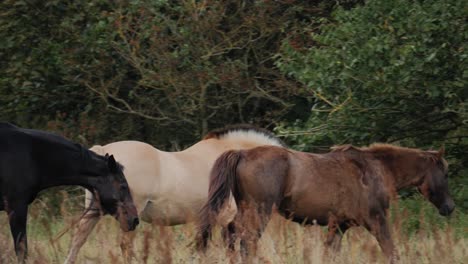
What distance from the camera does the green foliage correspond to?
10094 mm

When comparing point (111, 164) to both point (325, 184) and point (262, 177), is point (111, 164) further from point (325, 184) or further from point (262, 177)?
point (325, 184)

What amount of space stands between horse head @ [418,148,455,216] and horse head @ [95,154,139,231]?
2.54 m

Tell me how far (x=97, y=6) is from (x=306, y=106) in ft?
10.1

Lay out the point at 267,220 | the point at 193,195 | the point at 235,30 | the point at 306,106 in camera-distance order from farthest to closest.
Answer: the point at 306,106 < the point at 235,30 < the point at 193,195 < the point at 267,220

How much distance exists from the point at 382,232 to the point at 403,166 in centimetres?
77

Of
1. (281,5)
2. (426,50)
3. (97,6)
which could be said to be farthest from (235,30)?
(426,50)

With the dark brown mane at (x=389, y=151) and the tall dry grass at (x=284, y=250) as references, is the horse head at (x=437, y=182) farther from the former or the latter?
the tall dry grass at (x=284, y=250)

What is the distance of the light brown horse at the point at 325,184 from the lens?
7.97m

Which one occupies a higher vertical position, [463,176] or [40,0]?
[40,0]

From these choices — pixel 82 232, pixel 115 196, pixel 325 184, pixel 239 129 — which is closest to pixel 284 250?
pixel 325 184

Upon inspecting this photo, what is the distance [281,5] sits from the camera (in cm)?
1286

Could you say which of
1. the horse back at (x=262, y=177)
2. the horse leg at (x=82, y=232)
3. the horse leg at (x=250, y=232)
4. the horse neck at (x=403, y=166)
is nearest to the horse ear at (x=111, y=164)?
the horse leg at (x=82, y=232)

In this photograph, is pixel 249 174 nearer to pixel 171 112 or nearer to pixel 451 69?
pixel 451 69

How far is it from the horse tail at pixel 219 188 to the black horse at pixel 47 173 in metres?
0.65
